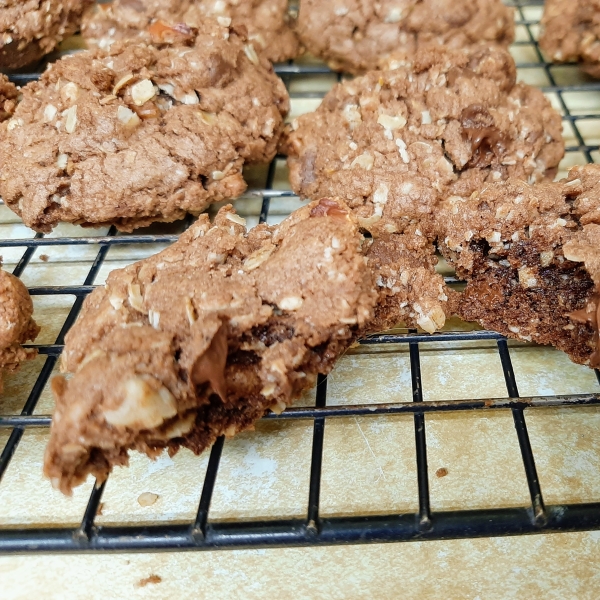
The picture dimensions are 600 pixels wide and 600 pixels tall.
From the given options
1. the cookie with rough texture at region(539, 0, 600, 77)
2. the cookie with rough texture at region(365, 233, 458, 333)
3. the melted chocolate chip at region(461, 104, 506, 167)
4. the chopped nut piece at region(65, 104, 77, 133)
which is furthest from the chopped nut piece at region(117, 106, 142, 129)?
the cookie with rough texture at region(539, 0, 600, 77)

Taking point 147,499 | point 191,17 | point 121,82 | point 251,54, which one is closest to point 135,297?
point 147,499

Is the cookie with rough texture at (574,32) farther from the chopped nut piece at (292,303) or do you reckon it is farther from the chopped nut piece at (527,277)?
the chopped nut piece at (292,303)

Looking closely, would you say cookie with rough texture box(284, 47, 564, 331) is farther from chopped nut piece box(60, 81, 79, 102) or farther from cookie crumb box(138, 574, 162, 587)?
cookie crumb box(138, 574, 162, 587)

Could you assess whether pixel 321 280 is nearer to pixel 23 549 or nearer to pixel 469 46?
pixel 23 549

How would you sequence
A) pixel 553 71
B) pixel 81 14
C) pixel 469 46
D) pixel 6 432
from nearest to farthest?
1. pixel 6 432
2. pixel 469 46
3. pixel 81 14
4. pixel 553 71

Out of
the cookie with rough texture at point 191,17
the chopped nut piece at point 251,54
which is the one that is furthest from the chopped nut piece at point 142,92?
the cookie with rough texture at point 191,17

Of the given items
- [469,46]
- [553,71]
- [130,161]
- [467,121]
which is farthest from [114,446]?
[553,71]
